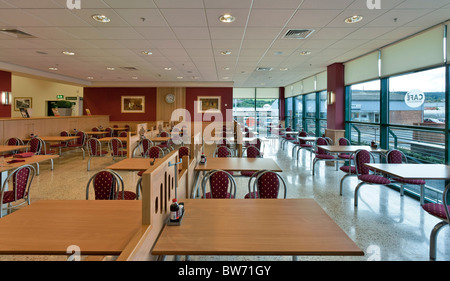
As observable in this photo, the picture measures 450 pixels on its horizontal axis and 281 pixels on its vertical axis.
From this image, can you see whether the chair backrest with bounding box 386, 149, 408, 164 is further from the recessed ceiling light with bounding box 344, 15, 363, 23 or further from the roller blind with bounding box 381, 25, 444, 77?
the recessed ceiling light with bounding box 344, 15, 363, 23

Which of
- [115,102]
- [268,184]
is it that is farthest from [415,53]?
[115,102]

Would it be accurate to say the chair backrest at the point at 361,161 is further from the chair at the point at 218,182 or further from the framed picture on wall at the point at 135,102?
the framed picture on wall at the point at 135,102

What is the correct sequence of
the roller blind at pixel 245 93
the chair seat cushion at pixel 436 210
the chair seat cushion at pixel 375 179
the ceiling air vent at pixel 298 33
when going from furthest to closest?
the roller blind at pixel 245 93 → the ceiling air vent at pixel 298 33 → the chair seat cushion at pixel 375 179 → the chair seat cushion at pixel 436 210

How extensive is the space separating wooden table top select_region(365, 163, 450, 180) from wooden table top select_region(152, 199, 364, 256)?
203 cm

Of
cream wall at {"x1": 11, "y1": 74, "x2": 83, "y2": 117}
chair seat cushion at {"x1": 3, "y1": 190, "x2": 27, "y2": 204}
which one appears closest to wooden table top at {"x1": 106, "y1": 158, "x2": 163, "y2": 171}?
chair seat cushion at {"x1": 3, "y1": 190, "x2": 27, "y2": 204}

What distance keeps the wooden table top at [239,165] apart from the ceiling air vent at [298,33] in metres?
2.70

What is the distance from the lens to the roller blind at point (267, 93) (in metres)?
16.8

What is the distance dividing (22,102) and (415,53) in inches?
647

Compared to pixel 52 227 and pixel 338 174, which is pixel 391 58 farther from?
pixel 52 227

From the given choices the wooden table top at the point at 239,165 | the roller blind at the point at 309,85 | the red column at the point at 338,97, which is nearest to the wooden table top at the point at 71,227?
the wooden table top at the point at 239,165

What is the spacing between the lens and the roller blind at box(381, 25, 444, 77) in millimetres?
4648

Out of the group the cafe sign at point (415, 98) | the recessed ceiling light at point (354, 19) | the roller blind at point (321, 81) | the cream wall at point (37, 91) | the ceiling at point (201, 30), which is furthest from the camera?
the cream wall at point (37, 91)

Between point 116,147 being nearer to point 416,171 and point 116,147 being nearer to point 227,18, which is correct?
point 227,18

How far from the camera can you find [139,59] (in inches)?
305
